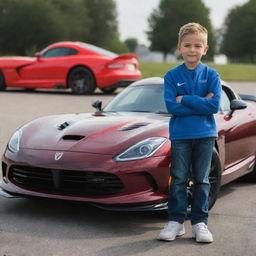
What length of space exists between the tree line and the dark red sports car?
60.7 meters

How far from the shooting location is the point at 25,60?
16.6 meters

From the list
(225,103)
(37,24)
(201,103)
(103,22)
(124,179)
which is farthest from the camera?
(103,22)

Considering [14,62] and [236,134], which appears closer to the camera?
[236,134]

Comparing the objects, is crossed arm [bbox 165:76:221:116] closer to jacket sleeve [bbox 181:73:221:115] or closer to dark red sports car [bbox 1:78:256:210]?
jacket sleeve [bbox 181:73:221:115]

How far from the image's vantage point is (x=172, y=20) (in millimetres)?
115812

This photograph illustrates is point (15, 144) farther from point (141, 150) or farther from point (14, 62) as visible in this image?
point (14, 62)

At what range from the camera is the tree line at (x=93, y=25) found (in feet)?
238

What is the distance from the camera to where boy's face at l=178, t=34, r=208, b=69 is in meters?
4.33

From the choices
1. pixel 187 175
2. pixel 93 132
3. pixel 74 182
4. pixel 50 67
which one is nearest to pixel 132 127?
pixel 93 132

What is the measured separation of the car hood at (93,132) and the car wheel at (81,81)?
34.5 ft

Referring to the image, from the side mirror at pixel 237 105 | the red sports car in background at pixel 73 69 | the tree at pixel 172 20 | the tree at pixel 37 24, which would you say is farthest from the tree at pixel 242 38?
the side mirror at pixel 237 105

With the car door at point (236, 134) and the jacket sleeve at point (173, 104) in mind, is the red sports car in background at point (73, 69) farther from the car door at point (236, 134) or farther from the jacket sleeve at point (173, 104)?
the jacket sleeve at point (173, 104)

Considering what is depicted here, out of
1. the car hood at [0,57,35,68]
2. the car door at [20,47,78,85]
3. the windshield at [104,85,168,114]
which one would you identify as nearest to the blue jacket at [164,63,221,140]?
the windshield at [104,85,168,114]

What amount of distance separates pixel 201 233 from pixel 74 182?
1099mm
